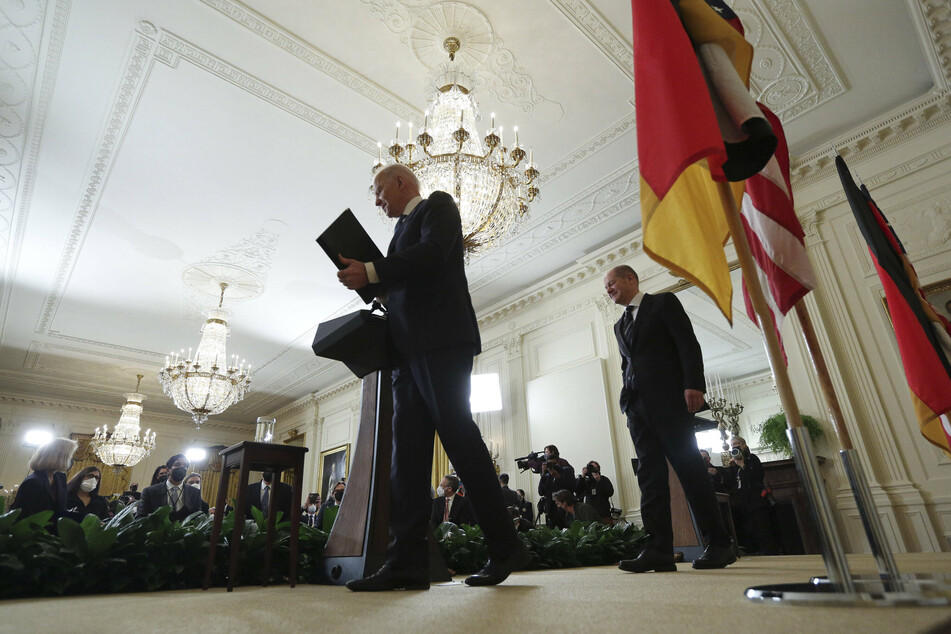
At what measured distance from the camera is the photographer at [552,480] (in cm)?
470

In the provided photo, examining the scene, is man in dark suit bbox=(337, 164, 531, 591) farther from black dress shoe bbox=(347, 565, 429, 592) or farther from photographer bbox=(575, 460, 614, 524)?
photographer bbox=(575, 460, 614, 524)

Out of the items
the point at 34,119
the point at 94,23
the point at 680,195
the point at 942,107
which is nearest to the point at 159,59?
the point at 94,23

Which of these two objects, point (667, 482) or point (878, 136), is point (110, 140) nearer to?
point (667, 482)

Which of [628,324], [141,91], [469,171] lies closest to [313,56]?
[141,91]

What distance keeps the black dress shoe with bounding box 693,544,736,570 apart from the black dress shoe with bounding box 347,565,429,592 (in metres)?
1.10

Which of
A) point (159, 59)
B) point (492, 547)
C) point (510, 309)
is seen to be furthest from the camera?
point (510, 309)

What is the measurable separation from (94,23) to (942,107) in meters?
6.40

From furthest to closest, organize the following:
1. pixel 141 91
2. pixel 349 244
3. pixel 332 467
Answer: pixel 332 467
pixel 141 91
pixel 349 244

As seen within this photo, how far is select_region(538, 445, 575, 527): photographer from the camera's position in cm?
470

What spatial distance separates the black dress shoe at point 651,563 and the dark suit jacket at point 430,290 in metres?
1.01

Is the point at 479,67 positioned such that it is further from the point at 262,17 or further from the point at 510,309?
the point at 510,309

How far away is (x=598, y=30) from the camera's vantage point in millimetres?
3883

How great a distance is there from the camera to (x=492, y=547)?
145 cm

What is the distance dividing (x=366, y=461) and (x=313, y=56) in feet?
11.0
